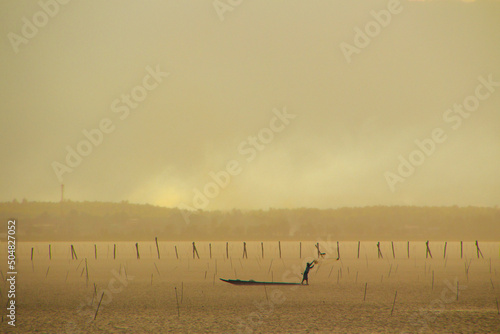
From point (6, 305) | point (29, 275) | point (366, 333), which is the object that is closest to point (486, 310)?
point (366, 333)

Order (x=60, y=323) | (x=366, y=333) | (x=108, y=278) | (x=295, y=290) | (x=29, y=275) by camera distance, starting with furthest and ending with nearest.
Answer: (x=29, y=275) → (x=108, y=278) → (x=295, y=290) → (x=60, y=323) → (x=366, y=333)

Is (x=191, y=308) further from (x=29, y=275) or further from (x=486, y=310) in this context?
(x=29, y=275)

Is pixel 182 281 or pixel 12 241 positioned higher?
pixel 12 241

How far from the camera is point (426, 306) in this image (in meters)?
26.8

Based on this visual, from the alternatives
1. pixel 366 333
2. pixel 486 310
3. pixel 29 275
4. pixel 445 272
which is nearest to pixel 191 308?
pixel 366 333

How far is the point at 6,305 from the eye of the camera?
2666cm

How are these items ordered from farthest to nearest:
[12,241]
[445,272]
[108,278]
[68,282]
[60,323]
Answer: [445,272], [108,278], [68,282], [12,241], [60,323]

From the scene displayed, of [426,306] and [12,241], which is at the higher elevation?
[12,241]

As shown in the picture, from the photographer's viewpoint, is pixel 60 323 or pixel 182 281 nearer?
pixel 60 323

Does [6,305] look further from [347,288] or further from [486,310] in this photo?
[486,310]

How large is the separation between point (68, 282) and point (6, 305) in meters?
11.9

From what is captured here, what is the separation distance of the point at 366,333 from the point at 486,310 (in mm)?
8731

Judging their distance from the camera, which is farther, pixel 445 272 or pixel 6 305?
pixel 445 272

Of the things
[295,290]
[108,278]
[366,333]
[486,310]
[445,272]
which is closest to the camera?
[366,333]
